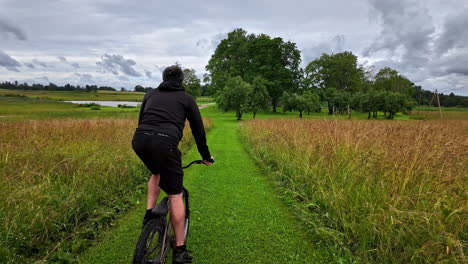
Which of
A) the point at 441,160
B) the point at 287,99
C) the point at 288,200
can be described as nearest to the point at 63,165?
the point at 288,200

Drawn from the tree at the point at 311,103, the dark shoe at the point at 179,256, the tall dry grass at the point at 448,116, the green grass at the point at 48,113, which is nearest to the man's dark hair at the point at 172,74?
the dark shoe at the point at 179,256

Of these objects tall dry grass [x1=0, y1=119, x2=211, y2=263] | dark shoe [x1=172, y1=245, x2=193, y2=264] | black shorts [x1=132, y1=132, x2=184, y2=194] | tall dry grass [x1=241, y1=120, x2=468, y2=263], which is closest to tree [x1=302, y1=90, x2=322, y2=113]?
tall dry grass [x1=241, y1=120, x2=468, y2=263]

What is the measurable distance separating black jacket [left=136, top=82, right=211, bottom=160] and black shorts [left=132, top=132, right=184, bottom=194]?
3.0 inches

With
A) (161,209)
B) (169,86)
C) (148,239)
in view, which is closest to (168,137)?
(169,86)

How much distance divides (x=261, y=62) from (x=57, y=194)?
45056 mm

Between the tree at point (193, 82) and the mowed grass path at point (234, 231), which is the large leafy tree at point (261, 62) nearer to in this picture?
the tree at point (193, 82)

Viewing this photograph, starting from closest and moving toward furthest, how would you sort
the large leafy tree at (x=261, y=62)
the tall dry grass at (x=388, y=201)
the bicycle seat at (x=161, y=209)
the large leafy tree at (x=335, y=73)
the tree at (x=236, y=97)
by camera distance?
the bicycle seat at (x=161, y=209) → the tall dry grass at (x=388, y=201) → the tree at (x=236, y=97) → the large leafy tree at (x=261, y=62) → the large leafy tree at (x=335, y=73)

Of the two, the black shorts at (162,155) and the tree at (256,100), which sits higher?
the tree at (256,100)

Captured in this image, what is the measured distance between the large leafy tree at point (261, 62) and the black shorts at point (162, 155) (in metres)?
41.3

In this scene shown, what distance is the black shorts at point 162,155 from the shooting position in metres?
2.17

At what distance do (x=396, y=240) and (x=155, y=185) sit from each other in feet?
9.67

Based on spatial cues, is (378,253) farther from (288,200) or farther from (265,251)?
(288,200)

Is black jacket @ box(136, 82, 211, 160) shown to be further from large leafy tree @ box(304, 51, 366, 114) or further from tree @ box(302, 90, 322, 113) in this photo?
large leafy tree @ box(304, 51, 366, 114)

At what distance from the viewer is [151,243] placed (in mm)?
2148
